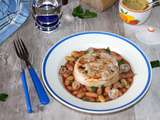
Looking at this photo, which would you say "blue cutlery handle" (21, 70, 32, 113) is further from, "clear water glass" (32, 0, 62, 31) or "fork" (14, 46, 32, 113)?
"clear water glass" (32, 0, 62, 31)

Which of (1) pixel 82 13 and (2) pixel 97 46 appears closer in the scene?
(2) pixel 97 46

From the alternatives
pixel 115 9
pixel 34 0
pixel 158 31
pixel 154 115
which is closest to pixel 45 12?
pixel 34 0

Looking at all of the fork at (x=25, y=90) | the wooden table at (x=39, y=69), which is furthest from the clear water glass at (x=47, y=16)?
the fork at (x=25, y=90)

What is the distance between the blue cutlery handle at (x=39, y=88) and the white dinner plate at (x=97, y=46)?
0.02 m

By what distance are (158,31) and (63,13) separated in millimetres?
306

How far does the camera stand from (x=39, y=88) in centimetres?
95

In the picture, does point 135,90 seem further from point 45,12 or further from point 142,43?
point 45,12

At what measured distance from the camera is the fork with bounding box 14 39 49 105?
3.06 feet

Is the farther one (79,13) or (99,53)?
(79,13)

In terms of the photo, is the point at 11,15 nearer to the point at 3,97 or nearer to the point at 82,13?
the point at 82,13

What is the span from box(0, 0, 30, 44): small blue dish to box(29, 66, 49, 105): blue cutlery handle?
0.61 ft

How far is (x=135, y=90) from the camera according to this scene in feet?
3.06

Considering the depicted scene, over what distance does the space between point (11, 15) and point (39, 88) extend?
33 centimetres

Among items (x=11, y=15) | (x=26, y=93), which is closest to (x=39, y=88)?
(x=26, y=93)
